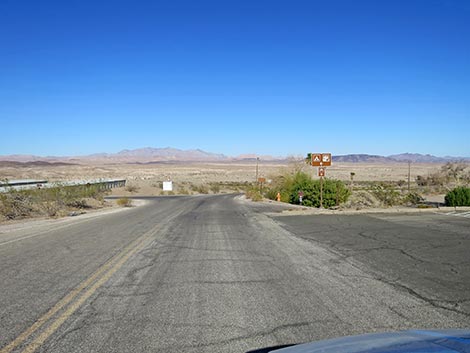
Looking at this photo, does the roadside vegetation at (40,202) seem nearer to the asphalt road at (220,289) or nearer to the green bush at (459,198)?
the asphalt road at (220,289)

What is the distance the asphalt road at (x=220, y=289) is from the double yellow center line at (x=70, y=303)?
2 cm

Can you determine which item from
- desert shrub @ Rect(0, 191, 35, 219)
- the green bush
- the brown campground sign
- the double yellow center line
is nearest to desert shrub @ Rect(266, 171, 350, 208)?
the green bush

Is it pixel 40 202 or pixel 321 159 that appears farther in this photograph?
pixel 40 202

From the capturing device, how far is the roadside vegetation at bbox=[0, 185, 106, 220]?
22.8 metres

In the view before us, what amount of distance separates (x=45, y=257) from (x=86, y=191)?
2652cm

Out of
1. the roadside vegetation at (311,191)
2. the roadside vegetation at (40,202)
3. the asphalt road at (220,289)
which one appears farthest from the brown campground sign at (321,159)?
the roadside vegetation at (40,202)

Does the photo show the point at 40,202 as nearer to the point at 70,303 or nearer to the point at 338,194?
the point at 338,194

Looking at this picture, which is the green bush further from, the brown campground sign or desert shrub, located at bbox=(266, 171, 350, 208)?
the brown campground sign

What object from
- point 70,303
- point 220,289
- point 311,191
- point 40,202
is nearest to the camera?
point 70,303

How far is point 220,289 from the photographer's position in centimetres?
740

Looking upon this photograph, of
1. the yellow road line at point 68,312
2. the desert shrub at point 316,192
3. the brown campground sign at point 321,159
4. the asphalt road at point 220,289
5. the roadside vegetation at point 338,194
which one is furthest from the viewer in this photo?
the desert shrub at point 316,192

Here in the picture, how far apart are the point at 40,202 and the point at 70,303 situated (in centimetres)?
2139

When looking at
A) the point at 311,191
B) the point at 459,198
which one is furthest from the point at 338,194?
the point at 459,198

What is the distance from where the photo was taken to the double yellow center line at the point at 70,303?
5012 millimetres
